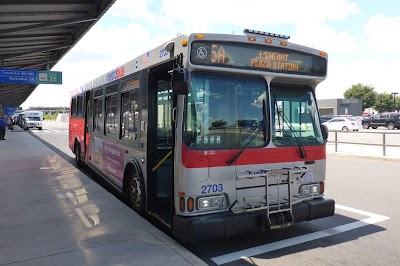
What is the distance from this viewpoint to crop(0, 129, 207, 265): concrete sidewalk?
405 centimetres

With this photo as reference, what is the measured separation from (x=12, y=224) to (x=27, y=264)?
182 cm

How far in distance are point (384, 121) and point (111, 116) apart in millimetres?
39137

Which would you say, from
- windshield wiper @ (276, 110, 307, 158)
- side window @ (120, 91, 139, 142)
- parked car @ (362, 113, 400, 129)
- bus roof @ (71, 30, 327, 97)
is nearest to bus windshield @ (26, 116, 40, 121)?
parked car @ (362, 113, 400, 129)

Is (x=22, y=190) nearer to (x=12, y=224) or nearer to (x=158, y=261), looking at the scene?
(x=12, y=224)

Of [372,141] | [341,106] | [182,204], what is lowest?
[372,141]

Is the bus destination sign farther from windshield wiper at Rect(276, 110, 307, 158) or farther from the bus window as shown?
the bus window

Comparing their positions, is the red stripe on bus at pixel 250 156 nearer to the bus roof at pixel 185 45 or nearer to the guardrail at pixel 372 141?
the bus roof at pixel 185 45

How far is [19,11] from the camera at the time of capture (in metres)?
11.1

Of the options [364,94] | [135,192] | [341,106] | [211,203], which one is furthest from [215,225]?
[364,94]

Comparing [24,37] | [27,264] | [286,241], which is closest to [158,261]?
[27,264]

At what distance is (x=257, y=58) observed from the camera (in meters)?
4.70

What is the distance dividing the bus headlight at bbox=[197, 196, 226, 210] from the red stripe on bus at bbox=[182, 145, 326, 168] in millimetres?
403

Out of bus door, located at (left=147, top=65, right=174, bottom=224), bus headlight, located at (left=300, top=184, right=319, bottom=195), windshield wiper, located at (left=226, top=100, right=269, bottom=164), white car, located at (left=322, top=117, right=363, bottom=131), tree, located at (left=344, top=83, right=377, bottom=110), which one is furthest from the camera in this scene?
tree, located at (left=344, top=83, right=377, bottom=110)

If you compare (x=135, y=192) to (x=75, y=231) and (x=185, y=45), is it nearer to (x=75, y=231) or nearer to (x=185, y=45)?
(x=75, y=231)
